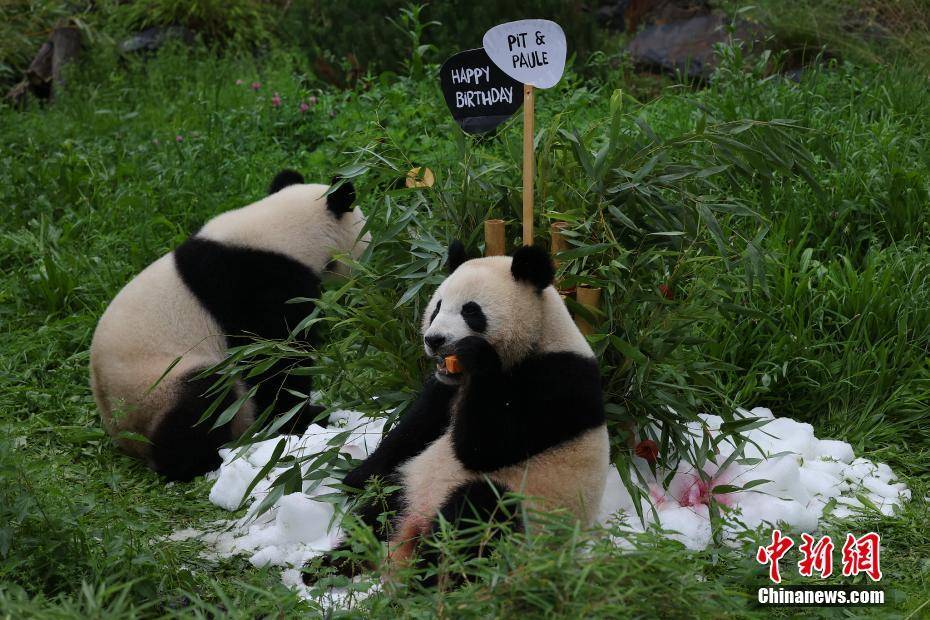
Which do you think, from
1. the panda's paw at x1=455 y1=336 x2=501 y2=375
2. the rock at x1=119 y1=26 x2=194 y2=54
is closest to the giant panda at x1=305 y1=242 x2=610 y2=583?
the panda's paw at x1=455 y1=336 x2=501 y2=375

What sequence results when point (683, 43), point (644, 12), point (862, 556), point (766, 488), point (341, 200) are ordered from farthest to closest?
1. point (644, 12)
2. point (683, 43)
3. point (341, 200)
4. point (766, 488)
5. point (862, 556)

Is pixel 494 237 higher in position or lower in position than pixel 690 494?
higher

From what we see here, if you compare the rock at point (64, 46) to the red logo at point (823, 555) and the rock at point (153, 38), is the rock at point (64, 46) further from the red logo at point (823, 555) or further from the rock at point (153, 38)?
the red logo at point (823, 555)

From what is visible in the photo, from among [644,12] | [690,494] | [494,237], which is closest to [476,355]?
[494,237]

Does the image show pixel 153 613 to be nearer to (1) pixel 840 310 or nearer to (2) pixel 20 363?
(2) pixel 20 363

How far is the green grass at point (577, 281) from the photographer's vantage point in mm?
2418

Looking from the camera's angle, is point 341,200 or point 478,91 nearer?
point 478,91

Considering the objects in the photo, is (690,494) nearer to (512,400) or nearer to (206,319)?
(512,400)

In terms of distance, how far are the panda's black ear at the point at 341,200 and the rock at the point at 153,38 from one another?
5.42 metres

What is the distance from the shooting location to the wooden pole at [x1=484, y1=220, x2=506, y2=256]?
314 cm

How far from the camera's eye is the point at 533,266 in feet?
8.35

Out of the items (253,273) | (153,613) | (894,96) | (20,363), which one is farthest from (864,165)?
(20,363)

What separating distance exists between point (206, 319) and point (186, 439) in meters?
0.51

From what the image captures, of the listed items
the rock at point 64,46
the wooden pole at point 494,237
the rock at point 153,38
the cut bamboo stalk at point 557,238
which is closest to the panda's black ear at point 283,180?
the wooden pole at point 494,237
